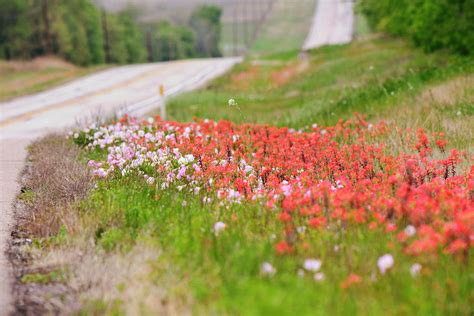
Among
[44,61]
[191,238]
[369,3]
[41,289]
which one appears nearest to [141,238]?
[191,238]

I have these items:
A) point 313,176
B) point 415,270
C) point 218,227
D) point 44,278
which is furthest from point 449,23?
point 44,278

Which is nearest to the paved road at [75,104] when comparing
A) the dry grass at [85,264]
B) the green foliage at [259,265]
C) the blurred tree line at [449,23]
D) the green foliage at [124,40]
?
the dry grass at [85,264]

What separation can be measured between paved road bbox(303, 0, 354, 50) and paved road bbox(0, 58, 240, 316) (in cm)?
2780

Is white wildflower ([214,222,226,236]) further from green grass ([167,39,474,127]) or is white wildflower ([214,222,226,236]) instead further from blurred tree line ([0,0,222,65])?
blurred tree line ([0,0,222,65])

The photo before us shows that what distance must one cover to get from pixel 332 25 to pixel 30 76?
2292 inches

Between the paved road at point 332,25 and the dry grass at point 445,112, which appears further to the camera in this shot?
the paved road at point 332,25

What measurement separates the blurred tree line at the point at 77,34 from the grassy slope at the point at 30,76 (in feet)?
26.9

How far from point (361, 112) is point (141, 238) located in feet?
29.2

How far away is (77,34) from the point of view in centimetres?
6588

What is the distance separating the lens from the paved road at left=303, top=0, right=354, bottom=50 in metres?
73.5

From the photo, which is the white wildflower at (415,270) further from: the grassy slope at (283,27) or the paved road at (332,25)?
the grassy slope at (283,27)

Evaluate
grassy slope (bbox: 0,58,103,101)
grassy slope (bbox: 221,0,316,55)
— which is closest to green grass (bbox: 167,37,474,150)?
grassy slope (bbox: 0,58,103,101)

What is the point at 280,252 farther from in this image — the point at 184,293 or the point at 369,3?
the point at 369,3

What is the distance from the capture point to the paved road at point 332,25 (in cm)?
7353
